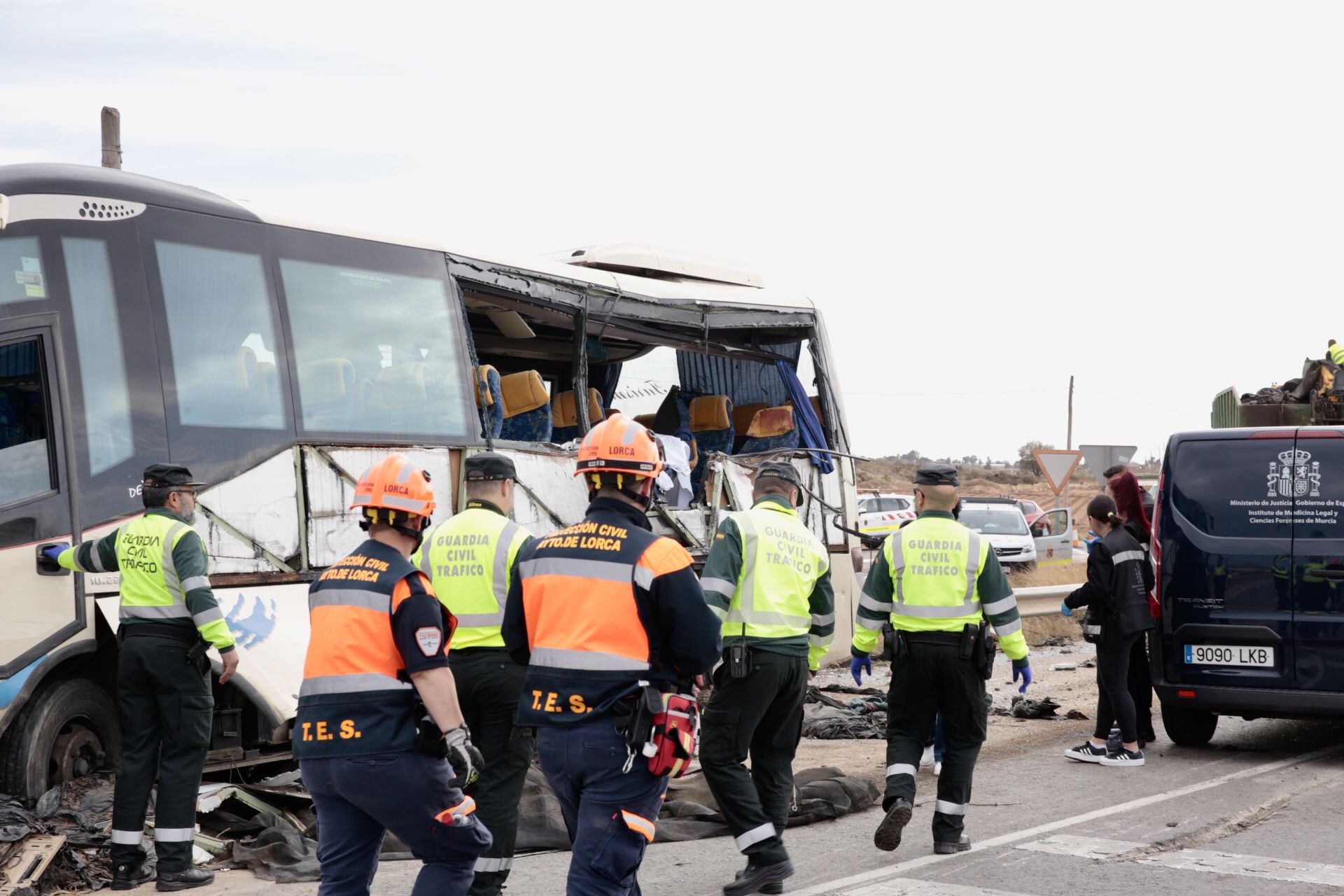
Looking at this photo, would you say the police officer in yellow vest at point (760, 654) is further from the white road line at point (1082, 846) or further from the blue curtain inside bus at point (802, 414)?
the blue curtain inside bus at point (802, 414)

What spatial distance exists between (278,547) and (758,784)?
11.5 ft

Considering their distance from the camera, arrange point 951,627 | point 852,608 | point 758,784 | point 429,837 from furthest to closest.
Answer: point 852,608
point 951,627
point 758,784
point 429,837

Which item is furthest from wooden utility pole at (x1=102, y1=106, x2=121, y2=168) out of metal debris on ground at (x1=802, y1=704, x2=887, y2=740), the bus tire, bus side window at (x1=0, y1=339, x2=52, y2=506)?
metal debris on ground at (x1=802, y1=704, x2=887, y2=740)

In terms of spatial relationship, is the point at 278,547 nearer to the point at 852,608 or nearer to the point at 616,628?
the point at 616,628

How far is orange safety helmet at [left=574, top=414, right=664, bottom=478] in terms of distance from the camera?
14.4 ft

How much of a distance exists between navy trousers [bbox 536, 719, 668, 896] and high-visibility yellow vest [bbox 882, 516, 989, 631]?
8.75 feet

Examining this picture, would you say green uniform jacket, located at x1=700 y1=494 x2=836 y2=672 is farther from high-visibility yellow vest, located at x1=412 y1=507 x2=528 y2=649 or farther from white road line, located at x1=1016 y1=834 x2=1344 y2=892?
white road line, located at x1=1016 y1=834 x2=1344 y2=892

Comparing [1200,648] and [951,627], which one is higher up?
[951,627]

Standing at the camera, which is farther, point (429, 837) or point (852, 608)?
point (852, 608)

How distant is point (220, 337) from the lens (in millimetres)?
7957

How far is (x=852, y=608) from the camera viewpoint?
12125 millimetres

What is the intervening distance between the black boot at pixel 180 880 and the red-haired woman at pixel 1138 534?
640 cm

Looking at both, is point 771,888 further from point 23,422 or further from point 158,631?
point 23,422

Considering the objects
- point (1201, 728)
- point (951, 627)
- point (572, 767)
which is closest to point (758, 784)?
point (951, 627)
